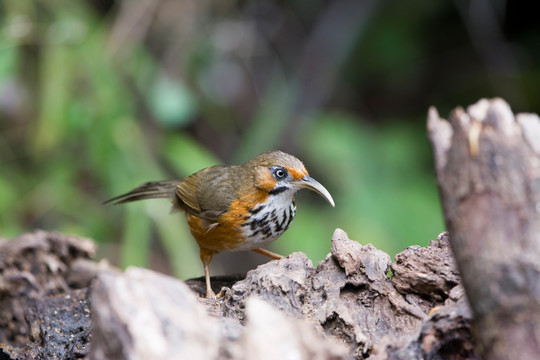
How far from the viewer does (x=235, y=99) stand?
301 inches

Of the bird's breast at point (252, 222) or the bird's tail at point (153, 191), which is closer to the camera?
the bird's breast at point (252, 222)

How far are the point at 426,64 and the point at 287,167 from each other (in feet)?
15.0

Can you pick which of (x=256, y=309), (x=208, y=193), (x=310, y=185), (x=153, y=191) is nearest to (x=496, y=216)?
(x=256, y=309)

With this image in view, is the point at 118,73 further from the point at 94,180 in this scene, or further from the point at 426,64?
the point at 426,64

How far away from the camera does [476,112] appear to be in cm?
181

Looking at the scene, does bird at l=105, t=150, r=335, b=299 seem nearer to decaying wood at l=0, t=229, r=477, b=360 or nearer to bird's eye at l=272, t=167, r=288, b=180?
bird's eye at l=272, t=167, r=288, b=180

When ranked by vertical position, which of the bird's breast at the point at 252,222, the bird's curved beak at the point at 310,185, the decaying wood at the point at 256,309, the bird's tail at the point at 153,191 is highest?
the bird's curved beak at the point at 310,185

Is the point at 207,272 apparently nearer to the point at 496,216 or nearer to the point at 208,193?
the point at 208,193

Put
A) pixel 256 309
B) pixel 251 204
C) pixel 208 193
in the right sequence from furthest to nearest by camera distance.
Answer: pixel 208 193 < pixel 251 204 < pixel 256 309

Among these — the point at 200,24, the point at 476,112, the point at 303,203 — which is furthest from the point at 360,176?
the point at 476,112

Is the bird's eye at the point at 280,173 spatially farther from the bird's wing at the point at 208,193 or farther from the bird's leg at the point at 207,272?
the bird's leg at the point at 207,272

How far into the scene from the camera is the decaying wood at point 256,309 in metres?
1.70

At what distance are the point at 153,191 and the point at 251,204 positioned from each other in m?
1.04

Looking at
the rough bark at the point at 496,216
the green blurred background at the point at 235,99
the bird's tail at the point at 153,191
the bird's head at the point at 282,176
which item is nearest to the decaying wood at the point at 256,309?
the rough bark at the point at 496,216
